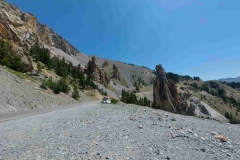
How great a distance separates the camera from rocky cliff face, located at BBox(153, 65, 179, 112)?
300 ft

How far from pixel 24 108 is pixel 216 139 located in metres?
27.1

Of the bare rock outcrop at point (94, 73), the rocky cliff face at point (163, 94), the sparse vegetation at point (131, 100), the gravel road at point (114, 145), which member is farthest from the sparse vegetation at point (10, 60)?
the bare rock outcrop at point (94, 73)

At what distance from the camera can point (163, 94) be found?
305 feet

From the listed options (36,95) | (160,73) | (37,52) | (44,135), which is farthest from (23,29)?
(44,135)

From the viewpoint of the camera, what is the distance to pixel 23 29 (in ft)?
365

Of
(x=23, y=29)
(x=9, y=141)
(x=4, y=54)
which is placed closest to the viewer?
(x=9, y=141)

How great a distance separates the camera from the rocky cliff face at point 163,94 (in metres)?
91.5

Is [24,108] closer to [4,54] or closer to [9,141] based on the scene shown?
[9,141]

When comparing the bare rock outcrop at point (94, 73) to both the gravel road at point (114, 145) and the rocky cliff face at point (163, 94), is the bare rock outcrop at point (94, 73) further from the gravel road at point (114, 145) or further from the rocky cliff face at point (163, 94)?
the gravel road at point (114, 145)

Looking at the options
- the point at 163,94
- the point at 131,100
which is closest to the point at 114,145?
the point at 131,100

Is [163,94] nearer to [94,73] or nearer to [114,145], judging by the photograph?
[94,73]

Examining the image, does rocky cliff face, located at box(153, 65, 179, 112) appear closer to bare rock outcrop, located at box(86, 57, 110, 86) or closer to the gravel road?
bare rock outcrop, located at box(86, 57, 110, 86)

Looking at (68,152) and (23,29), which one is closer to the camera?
(68,152)

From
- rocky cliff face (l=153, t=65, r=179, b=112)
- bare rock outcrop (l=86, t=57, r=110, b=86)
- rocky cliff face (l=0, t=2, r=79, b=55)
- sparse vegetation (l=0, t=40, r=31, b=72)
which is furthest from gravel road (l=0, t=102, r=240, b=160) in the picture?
bare rock outcrop (l=86, t=57, r=110, b=86)
